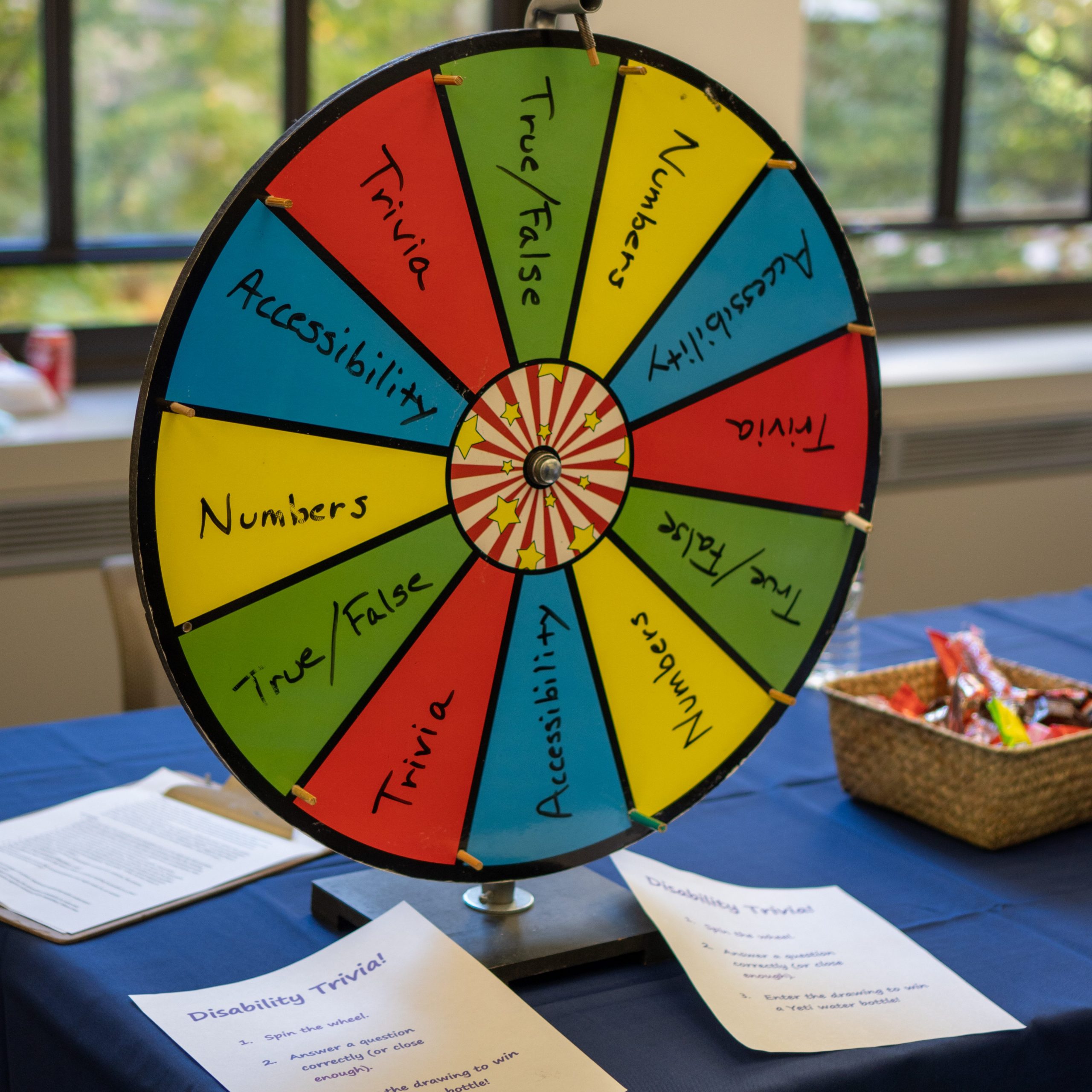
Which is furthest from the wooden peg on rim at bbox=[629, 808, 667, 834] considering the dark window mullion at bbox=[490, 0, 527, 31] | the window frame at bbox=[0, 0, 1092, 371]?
the dark window mullion at bbox=[490, 0, 527, 31]

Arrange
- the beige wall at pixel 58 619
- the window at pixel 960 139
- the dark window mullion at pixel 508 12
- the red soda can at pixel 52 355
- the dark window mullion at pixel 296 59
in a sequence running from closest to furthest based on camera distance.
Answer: the beige wall at pixel 58 619, the red soda can at pixel 52 355, the dark window mullion at pixel 296 59, the dark window mullion at pixel 508 12, the window at pixel 960 139

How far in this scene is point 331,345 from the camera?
2.86ft

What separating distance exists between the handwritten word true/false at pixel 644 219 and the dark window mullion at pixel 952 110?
320 cm

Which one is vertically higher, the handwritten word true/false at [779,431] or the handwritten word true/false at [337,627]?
the handwritten word true/false at [779,431]

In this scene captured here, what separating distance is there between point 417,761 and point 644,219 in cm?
41

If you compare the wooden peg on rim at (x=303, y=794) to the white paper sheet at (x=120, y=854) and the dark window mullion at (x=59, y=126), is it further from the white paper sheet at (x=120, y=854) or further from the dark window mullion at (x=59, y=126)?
the dark window mullion at (x=59, y=126)

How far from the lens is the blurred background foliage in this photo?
281cm

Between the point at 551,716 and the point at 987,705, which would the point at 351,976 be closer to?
the point at 551,716

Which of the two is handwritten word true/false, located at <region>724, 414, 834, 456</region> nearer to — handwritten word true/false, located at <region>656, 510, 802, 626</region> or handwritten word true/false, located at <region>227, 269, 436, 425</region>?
handwritten word true/false, located at <region>656, 510, 802, 626</region>

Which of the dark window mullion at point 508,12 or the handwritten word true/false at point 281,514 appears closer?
the handwritten word true/false at point 281,514

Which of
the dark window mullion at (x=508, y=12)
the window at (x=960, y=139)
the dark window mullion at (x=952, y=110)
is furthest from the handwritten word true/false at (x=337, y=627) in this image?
the dark window mullion at (x=952, y=110)

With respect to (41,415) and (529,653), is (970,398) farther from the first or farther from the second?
(529,653)

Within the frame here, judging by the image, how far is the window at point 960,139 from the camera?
375 centimetres

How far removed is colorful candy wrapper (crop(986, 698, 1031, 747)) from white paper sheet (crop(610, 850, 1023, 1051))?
222 mm
